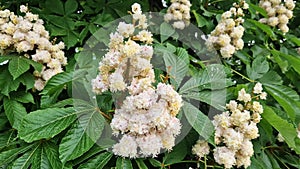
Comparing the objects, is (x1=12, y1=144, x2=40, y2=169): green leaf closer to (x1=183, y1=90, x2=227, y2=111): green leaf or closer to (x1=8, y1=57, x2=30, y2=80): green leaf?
(x1=8, y1=57, x2=30, y2=80): green leaf

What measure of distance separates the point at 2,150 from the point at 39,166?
1.04ft

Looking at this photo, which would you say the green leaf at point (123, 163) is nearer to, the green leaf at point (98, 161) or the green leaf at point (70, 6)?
the green leaf at point (98, 161)

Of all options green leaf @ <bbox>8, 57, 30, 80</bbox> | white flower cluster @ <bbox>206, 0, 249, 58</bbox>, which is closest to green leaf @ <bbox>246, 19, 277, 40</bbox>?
white flower cluster @ <bbox>206, 0, 249, 58</bbox>

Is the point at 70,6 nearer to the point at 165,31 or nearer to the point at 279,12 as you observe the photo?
the point at 165,31

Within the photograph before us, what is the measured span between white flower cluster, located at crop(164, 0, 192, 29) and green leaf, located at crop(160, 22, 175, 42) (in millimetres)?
29

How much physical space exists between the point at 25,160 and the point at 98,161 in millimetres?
285

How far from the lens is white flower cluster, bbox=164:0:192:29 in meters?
2.29

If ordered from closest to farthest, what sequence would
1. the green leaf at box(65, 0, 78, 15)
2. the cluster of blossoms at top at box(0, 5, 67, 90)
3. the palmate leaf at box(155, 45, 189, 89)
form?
1. the palmate leaf at box(155, 45, 189, 89)
2. the cluster of blossoms at top at box(0, 5, 67, 90)
3. the green leaf at box(65, 0, 78, 15)

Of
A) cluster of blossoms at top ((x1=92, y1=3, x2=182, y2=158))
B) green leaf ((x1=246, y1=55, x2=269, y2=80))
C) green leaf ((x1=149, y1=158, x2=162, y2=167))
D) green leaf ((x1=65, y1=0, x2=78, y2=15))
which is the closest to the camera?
cluster of blossoms at top ((x1=92, y1=3, x2=182, y2=158))

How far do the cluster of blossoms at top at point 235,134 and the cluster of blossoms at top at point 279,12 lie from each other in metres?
1.08

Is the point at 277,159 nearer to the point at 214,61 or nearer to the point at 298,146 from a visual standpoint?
the point at 298,146

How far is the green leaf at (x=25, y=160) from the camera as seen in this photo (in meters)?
1.58

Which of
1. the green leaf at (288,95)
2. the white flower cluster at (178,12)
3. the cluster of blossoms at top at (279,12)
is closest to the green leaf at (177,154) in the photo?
the green leaf at (288,95)

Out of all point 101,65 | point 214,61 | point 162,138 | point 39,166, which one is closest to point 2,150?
point 39,166
